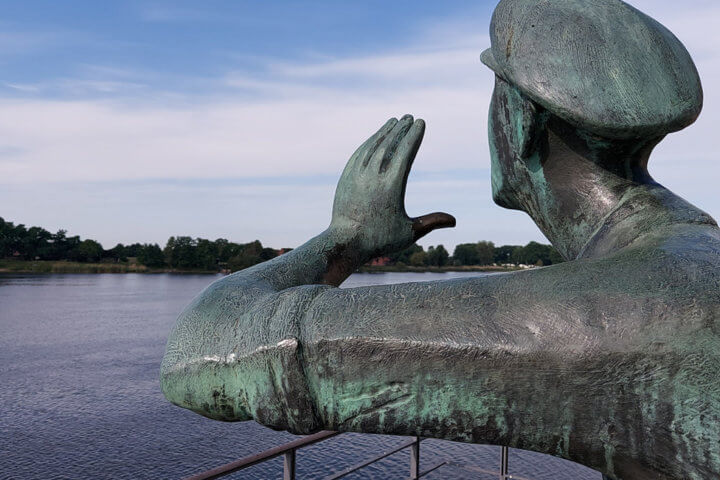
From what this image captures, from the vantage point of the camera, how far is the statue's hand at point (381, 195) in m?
1.55

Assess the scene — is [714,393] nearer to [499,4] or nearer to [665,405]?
[665,405]

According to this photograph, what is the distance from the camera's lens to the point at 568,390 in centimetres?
102

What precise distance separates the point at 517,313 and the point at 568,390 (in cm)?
14

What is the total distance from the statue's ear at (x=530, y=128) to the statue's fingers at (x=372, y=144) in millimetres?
299

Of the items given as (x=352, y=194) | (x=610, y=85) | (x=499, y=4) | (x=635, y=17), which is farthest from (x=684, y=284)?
(x=352, y=194)

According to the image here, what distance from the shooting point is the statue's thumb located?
1.69 m

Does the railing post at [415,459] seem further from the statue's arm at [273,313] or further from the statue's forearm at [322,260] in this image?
the statue's arm at [273,313]

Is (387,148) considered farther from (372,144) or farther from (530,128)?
(530,128)

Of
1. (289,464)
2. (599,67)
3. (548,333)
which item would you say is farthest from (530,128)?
(289,464)

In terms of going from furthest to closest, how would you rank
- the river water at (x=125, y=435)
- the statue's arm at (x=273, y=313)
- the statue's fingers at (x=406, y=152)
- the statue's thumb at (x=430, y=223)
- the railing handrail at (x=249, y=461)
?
the river water at (x=125, y=435), the railing handrail at (x=249, y=461), the statue's thumb at (x=430, y=223), the statue's fingers at (x=406, y=152), the statue's arm at (x=273, y=313)

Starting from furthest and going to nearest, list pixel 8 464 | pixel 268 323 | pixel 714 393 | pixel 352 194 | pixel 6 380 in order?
1. pixel 6 380
2. pixel 8 464
3. pixel 352 194
4. pixel 268 323
5. pixel 714 393

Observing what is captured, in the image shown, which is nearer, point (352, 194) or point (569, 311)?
point (569, 311)

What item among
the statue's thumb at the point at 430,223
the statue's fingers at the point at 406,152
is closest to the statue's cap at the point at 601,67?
the statue's fingers at the point at 406,152

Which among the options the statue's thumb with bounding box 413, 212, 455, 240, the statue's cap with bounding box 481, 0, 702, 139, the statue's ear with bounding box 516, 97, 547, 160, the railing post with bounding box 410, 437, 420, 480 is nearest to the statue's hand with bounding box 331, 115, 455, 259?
the statue's thumb with bounding box 413, 212, 455, 240
